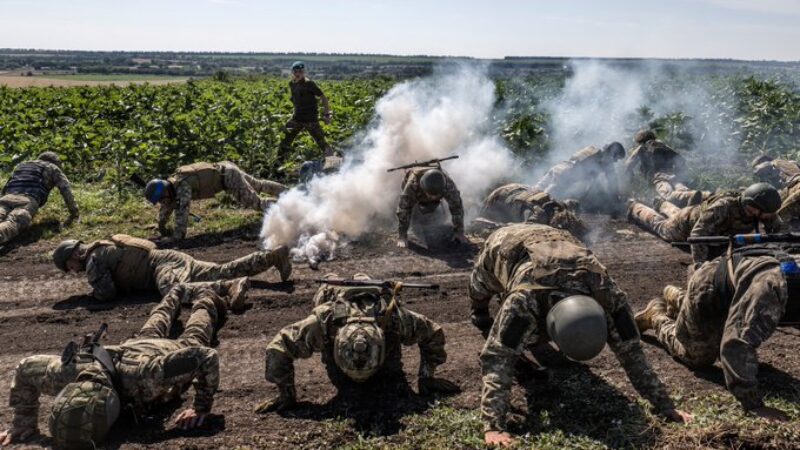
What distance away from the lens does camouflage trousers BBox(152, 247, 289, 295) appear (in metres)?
9.21

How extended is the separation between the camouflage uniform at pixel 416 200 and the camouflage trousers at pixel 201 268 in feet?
8.65

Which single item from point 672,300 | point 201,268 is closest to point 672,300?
point 672,300

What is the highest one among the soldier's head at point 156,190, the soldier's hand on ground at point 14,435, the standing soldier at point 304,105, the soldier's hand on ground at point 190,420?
the standing soldier at point 304,105

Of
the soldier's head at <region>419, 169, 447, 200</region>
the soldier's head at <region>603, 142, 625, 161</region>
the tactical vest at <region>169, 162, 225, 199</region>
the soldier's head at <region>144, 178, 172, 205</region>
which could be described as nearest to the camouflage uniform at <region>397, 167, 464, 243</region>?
the soldier's head at <region>419, 169, 447, 200</region>

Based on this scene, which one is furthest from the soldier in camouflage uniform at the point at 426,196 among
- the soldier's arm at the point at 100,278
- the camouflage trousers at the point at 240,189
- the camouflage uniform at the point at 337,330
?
the soldier's arm at the point at 100,278

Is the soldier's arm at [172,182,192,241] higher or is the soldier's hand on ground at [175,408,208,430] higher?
the soldier's arm at [172,182,192,241]

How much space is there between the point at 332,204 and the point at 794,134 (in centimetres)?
1463

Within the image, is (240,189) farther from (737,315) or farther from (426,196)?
(737,315)

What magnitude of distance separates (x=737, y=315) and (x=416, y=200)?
6.53 m

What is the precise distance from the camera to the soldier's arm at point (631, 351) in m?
6.00

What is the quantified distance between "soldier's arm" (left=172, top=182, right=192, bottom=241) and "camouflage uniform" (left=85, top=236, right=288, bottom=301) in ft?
7.65

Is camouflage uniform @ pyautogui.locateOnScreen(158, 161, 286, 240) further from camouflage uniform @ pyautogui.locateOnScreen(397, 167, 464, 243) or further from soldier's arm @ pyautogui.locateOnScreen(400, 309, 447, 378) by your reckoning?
soldier's arm @ pyautogui.locateOnScreen(400, 309, 447, 378)

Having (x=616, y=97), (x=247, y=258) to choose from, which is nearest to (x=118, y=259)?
(x=247, y=258)

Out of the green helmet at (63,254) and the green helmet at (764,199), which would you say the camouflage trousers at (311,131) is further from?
the green helmet at (764,199)
